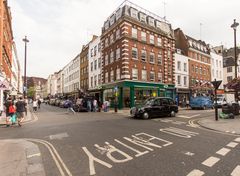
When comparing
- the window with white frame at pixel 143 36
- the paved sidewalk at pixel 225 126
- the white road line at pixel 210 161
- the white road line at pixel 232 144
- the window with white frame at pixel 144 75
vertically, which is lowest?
the paved sidewalk at pixel 225 126

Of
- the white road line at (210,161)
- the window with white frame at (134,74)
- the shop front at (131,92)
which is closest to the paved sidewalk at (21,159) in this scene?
the white road line at (210,161)

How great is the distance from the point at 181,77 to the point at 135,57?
1253cm

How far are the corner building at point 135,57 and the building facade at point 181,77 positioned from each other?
76.4 inches

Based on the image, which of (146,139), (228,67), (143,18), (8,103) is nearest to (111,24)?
(143,18)

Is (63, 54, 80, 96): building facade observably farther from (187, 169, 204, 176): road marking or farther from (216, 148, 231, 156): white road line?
(187, 169, 204, 176): road marking

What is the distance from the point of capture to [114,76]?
30016mm

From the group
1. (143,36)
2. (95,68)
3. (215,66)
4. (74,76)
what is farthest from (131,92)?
(215,66)

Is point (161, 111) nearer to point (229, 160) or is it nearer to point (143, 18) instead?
point (229, 160)

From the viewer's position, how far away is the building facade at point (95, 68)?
35562 mm

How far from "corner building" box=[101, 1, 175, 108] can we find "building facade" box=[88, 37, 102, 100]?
6.80ft

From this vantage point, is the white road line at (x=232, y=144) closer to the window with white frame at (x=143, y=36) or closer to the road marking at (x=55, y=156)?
the road marking at (x=55, y=156)

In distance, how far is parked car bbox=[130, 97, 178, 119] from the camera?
51.1ft

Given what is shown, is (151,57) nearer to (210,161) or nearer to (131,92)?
(131,92)

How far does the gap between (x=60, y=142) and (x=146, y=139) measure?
3577 millimetres
